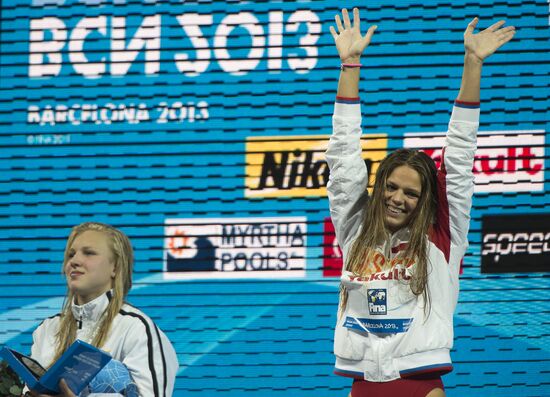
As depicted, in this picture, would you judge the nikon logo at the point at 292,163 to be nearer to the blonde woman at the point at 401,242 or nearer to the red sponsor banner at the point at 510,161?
the red sponsor banner at the point at 510,161

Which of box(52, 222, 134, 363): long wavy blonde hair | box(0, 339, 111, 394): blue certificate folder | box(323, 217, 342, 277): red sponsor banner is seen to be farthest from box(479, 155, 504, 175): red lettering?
box(0, 339, 111, 394): blue certificate folder

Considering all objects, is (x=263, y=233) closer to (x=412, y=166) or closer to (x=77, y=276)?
(x=77, y=276)

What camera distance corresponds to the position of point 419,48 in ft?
17.5

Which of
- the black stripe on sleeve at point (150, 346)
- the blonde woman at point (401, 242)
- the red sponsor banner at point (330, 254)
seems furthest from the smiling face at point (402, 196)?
the red sponsor banner at point (330, 254)

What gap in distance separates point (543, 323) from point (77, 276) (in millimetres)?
2833

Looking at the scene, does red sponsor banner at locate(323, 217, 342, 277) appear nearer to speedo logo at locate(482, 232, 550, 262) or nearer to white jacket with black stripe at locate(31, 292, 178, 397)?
speedo logo at locate(482, 232, 550, 262)

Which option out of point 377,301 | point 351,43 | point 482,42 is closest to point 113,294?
point 377,301

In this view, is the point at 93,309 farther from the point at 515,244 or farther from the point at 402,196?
the point at 515,244

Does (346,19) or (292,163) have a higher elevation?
(346,19)

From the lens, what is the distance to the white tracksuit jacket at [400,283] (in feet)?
9.73

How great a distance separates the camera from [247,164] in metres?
5.38

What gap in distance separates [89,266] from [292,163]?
76.8 inches

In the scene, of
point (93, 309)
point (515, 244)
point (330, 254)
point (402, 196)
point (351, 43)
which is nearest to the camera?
point (402, 196)

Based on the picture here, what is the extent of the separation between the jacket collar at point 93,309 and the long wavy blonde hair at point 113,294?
23 mm
